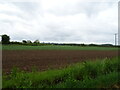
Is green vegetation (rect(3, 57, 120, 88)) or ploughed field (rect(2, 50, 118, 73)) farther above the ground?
Answer: green vegetation (rect(3, 57, 120, 88))

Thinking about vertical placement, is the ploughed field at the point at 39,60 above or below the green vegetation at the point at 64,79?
below

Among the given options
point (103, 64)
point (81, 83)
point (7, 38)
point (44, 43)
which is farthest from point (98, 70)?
point (44, 43)

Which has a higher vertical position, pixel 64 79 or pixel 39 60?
pixel 64 79

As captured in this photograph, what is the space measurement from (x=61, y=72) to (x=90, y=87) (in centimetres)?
274

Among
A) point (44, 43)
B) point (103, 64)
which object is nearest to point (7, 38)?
point (44, 43)

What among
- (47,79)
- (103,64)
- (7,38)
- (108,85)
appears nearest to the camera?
(108,85)

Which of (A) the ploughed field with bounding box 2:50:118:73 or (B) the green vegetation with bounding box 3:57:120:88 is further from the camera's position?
(A) the ploughed field with bounding box 2:50:118:73

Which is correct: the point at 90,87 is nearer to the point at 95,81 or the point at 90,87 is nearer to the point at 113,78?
the point at 95,81

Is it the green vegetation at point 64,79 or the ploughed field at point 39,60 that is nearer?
the green vegetation at point 64,79

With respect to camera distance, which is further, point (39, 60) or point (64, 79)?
point (39, 60)

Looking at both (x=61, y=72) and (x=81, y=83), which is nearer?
(x=81, y=83)

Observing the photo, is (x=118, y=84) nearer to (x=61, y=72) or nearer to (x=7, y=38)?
(x=61, y=72)

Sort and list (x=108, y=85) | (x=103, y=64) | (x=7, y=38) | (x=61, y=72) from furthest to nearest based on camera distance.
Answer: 1. (x=7, y=38)
2. (x=103, y=64)
3. (x=61, y=72)
4. (x=108, y=85)

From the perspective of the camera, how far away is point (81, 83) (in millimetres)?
7445
